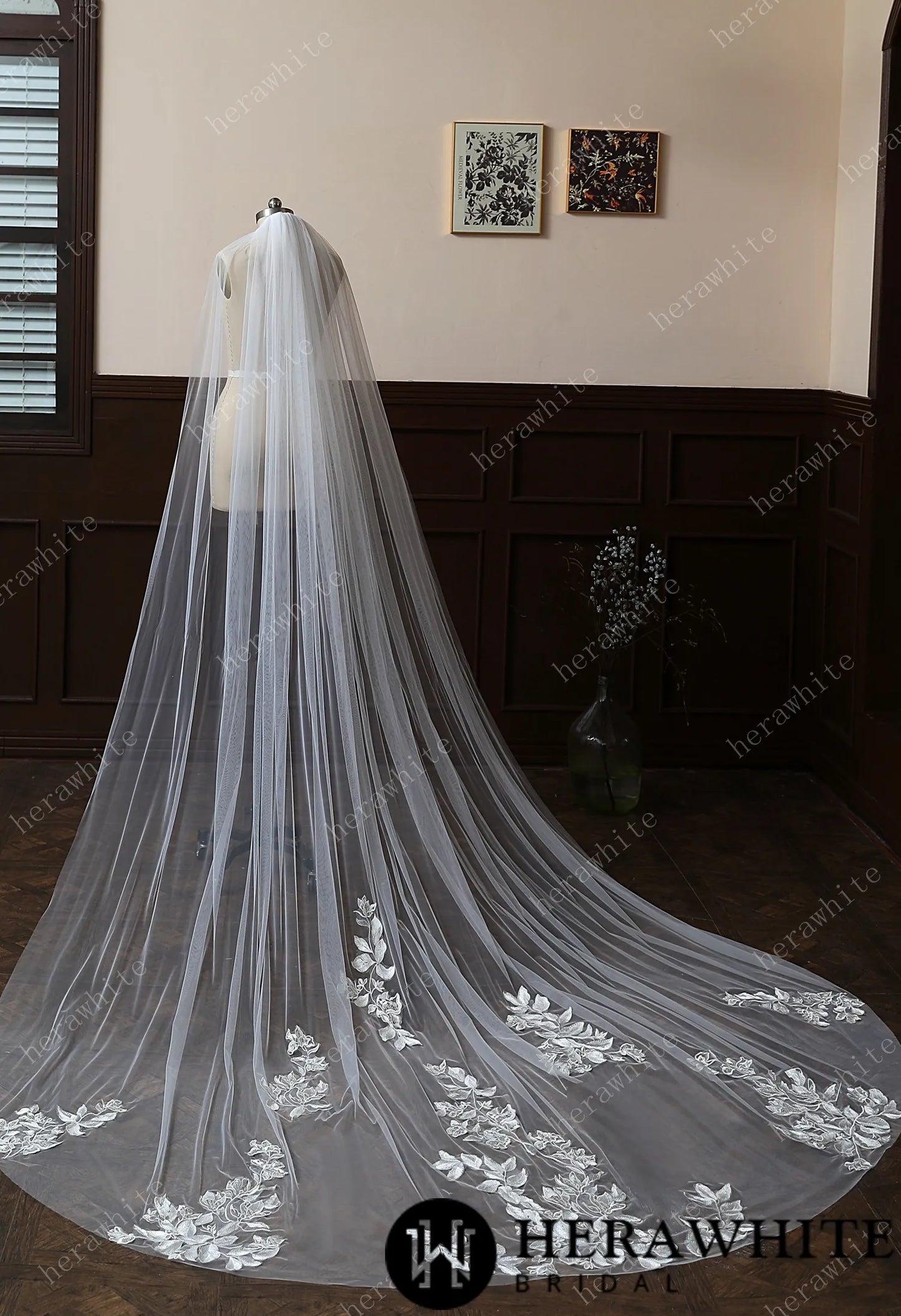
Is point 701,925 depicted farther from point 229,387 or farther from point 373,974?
point 229,387

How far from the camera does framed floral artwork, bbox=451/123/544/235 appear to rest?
425 cm

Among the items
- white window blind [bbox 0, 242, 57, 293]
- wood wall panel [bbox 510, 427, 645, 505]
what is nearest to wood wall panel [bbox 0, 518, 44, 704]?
white window blind [bbox 0, 242, 57, 293]

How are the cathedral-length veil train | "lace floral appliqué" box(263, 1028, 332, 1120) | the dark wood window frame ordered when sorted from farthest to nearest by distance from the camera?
the dark wood window frame < "lace floral appliqué" box(263, 1028, 332, 1120) < the cathedral-length veil train

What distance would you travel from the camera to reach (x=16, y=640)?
175 inches

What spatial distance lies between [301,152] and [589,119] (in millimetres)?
916

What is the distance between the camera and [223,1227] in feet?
6.72

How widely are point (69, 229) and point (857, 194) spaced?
8.11 feet

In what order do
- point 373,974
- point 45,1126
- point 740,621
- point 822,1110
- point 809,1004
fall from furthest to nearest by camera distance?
point 740,621, point 809,1004, point 373,974, point 822,1110, point 45,1126

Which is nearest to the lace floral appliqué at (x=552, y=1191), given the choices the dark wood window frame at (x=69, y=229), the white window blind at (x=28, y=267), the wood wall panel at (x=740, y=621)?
the wood wall panel at (x=740, y=621)

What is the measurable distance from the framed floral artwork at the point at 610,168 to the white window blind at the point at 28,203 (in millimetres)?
1640

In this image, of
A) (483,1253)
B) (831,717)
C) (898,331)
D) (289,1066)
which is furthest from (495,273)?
(483,1253)

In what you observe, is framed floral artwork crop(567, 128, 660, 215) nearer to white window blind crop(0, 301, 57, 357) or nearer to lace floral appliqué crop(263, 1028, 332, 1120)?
white window blind crop(0, 301, 57, 357)

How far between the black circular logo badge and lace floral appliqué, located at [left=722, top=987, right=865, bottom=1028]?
910 millimetres

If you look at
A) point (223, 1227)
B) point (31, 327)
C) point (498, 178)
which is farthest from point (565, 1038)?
point (31, 327)
